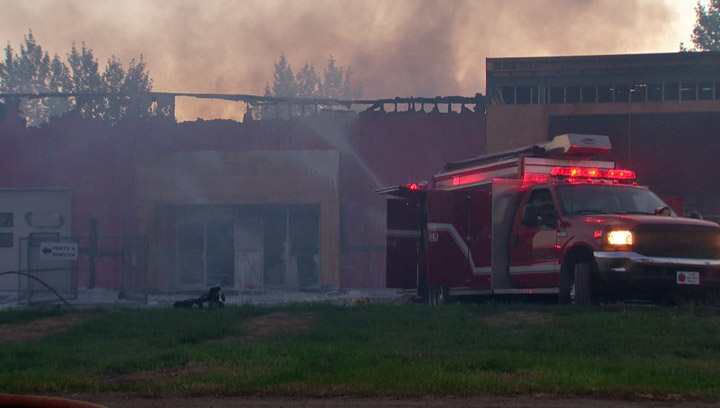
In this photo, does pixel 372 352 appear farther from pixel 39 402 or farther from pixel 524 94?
pixel 524 94

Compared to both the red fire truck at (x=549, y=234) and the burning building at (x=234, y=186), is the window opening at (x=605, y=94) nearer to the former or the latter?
the burning building at (x=234, y=186)

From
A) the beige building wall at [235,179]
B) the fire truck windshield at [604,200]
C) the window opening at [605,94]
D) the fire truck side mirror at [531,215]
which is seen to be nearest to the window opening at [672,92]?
the window opening at [605,94]

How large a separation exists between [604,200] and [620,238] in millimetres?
1526

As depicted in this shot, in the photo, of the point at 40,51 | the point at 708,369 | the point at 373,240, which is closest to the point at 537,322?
the point at 708,369

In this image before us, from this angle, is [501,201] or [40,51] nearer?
[501,201]

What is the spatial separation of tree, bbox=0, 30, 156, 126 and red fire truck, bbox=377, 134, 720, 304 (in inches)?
639

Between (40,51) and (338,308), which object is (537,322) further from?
(40,51)

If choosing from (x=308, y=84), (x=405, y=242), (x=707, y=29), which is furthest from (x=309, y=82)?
(x=405, y=242)

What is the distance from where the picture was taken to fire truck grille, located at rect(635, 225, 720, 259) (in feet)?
37.4

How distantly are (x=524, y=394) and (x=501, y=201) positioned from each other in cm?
739

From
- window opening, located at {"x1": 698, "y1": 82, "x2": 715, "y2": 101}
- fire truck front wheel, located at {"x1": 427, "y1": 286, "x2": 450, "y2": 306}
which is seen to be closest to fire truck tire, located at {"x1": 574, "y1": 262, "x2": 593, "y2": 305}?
fire truck front wheel, located at {"x1": 427, "y1": 286, "x2": 450, "y2": 306}

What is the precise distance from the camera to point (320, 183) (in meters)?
27.3

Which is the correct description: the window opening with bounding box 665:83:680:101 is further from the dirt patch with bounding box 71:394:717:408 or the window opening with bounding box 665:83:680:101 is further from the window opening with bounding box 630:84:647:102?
the dirt patch with bounding box 71:394:717:408

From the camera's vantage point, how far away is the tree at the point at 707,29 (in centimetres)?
Answer: 4909
